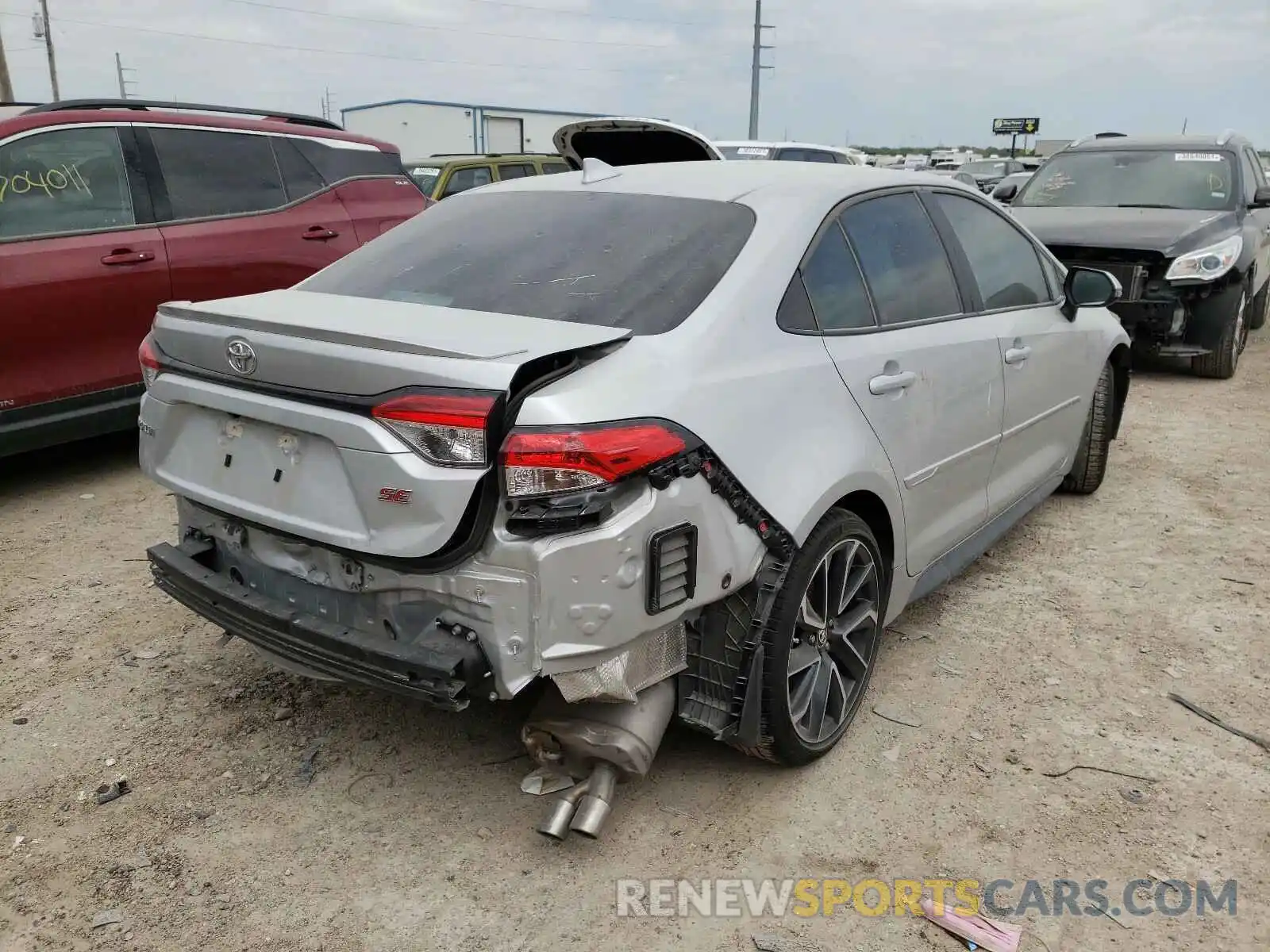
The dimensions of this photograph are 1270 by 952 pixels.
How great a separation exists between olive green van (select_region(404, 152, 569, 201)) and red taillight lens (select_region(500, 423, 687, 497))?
36.1 ft

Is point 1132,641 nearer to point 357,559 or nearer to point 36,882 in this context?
point 357,559

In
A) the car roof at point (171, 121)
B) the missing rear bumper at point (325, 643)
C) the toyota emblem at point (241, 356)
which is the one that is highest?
the car roof at point (171, 121)

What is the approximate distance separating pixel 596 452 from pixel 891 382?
124cm

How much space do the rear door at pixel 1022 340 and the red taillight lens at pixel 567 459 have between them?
200cm

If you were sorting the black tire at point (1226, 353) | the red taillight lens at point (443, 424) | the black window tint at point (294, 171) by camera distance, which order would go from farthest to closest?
the black tire at point (1226, 353) → the black window tint at point (294, 171) → the red taillight lens at point (443, 424)

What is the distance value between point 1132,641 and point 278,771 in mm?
3023

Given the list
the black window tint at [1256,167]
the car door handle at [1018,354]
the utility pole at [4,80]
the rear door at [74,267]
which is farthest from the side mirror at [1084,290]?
the utility pole at [4,80]

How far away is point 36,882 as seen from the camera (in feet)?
8.10

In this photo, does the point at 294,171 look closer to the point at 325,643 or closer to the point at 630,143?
the point at 630,143

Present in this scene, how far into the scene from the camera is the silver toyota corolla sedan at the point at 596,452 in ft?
7.32

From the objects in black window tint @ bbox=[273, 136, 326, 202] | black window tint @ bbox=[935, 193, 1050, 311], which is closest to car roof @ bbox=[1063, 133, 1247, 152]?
black window tint @ bbox=[935, 193, 1050, 311]

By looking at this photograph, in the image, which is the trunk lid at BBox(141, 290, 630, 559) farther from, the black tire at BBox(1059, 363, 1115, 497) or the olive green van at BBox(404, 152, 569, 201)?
the olive green van at BBox(404, 152, 569, 201)

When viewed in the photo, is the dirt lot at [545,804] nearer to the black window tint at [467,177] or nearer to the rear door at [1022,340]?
the rear door at [1022,340]

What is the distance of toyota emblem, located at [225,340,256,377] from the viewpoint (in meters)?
2.50
